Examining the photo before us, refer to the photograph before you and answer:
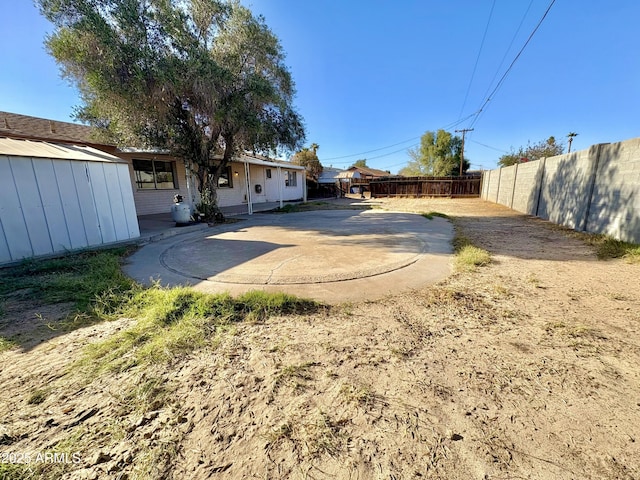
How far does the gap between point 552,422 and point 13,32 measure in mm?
A: 12491

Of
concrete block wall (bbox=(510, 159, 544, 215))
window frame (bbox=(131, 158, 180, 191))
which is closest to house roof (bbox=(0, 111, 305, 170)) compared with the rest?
window frame (bbox=(131, 158, 180, 191))

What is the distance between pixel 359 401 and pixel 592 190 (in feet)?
27.5

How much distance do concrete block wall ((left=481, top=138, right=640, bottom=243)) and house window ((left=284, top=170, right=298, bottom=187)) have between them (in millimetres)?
14077

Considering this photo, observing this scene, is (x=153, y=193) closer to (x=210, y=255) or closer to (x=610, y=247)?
(x=210, y=255)

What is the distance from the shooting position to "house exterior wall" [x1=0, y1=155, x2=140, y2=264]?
14.6ft

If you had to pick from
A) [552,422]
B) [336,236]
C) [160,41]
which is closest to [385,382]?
[552,422]

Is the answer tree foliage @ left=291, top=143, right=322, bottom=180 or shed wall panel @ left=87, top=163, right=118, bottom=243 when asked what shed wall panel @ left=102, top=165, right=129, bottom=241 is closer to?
shed wall panel @ left=87, top=163, right=118, bottom=243

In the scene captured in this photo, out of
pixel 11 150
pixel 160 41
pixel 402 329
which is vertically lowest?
pixel 402 329

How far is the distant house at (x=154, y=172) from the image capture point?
8789mm

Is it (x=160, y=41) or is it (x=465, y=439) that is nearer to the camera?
(x=465, y=439)

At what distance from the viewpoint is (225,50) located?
808cm

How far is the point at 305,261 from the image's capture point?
183 inches

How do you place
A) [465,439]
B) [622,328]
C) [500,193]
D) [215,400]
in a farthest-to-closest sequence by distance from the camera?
[500,193]
[622,328]
[215,400]
[465,439]

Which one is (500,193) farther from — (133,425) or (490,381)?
(133,425)
